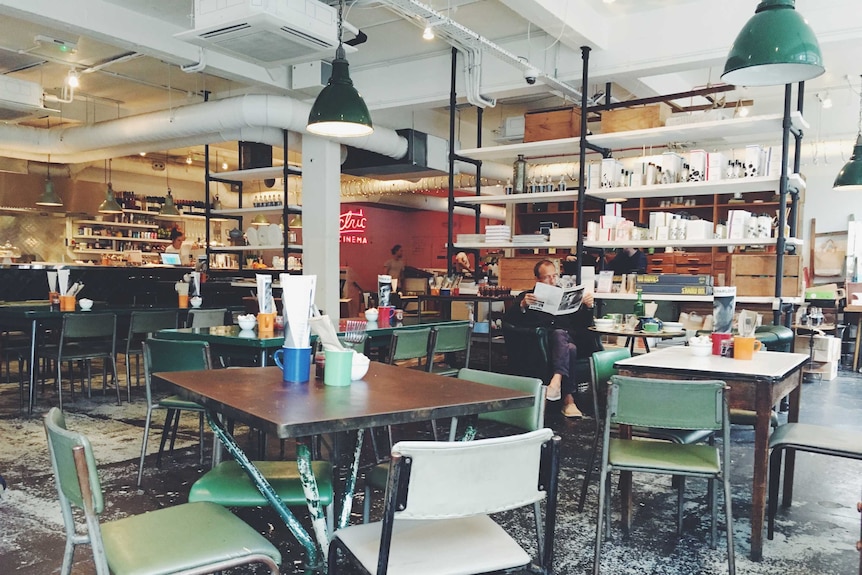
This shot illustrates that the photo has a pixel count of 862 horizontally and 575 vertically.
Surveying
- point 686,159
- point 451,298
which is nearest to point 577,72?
point 686,159

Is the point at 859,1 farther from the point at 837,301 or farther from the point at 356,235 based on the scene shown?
the point at 356,235

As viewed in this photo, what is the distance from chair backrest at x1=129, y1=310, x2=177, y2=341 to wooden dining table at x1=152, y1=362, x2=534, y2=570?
351 cm

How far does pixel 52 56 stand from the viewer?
7.20 metres

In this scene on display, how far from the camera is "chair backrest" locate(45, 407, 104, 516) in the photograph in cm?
148

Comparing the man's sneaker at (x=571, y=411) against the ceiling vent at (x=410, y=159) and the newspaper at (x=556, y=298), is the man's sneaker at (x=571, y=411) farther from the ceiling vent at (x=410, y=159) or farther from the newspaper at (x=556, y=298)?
the ceiling vent at (x=410, y=159)

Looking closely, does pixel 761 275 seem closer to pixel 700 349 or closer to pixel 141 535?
pixel 700 349

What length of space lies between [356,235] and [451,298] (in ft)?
31.7

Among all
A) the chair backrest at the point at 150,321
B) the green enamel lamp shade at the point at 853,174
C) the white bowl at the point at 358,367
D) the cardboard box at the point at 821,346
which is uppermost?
the green enamel lamp shade at the point at 853,174

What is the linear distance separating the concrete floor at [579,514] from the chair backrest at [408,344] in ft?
3.18

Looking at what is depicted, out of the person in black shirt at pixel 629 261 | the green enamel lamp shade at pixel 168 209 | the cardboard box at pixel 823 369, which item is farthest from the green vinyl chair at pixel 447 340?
the green enamel lamp shade at pixel 168 209

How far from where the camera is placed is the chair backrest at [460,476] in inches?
58.3

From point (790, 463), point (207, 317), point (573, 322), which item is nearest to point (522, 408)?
point (790, 463)

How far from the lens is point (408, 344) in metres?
4.23

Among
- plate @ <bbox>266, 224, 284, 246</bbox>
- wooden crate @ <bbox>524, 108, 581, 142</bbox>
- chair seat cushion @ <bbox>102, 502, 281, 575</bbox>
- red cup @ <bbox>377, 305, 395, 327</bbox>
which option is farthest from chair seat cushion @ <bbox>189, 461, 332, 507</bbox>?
plate @ <bbox>266, 224, 284, 246</bbox>
